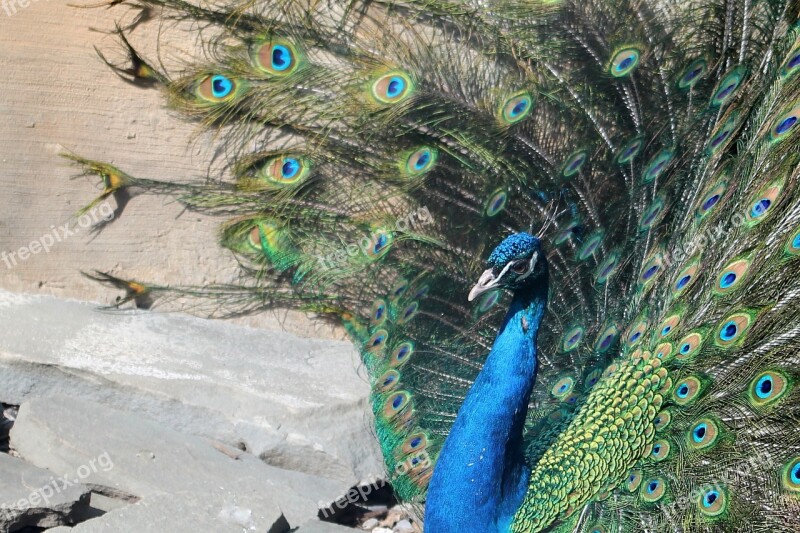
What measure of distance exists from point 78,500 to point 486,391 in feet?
4.46

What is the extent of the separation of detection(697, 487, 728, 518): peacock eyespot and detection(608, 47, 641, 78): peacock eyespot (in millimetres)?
1470

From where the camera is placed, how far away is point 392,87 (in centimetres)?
328

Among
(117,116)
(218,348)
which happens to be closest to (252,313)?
(218,348)

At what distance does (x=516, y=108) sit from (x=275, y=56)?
939 millimetres

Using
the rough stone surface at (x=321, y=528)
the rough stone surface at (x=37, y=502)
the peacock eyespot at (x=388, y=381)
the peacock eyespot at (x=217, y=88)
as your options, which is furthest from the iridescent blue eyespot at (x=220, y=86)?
the rough stone surface at (x=321, y=528)

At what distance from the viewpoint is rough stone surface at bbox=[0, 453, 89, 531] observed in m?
2.88

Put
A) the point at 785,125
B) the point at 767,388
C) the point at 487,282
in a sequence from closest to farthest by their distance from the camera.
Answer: the point at 487,282, the point at 767,388, the point at 785,125

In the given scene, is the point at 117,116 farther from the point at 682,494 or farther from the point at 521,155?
the point at 682,494

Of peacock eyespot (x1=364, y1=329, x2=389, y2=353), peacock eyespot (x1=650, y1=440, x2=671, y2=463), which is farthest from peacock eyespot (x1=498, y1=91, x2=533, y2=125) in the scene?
peacock eyespot (x1=650, y1=440, x2=671, y2=463)

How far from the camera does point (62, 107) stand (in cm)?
384

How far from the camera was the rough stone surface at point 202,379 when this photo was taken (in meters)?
3.51

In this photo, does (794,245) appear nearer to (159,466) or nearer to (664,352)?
(664,352)

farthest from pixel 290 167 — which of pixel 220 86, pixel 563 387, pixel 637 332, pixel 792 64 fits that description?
pixel 792 64

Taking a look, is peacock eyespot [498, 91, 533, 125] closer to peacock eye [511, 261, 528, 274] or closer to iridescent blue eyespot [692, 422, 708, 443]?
peacock eye [511, 261, 528, 274]
